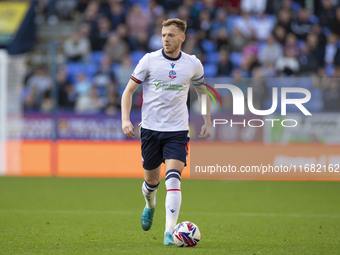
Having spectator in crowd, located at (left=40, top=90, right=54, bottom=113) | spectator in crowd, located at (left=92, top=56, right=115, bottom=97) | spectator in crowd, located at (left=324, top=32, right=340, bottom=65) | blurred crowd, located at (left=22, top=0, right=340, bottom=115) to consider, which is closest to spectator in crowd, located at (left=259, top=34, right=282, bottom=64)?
Result: blurred crowd, located at (left=22, top=0, right=340, bottom=115)

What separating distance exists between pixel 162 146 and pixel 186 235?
979 millimetres

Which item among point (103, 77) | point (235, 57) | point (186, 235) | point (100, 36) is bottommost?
point (186, 235)

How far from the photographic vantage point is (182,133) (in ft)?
22.9

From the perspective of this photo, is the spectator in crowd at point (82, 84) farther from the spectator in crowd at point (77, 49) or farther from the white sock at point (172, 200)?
the white sock at point (172, 200)

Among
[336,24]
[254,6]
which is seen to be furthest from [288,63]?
[254,6]

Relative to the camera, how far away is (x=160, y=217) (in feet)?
30.9

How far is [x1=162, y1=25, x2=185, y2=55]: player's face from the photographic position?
681cm

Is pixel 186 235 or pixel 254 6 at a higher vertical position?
pixel 254 6

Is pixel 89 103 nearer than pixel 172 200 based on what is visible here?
No

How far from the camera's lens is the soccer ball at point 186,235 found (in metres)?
6.58

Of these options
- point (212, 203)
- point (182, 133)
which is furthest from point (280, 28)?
point (182, 133)

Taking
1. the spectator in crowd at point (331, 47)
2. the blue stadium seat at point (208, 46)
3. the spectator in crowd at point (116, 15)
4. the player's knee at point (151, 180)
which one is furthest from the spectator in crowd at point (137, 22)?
the player's knee at point (151, 180)

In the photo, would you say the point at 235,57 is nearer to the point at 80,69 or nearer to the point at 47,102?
the point at 80,69

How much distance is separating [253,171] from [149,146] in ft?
29.1
